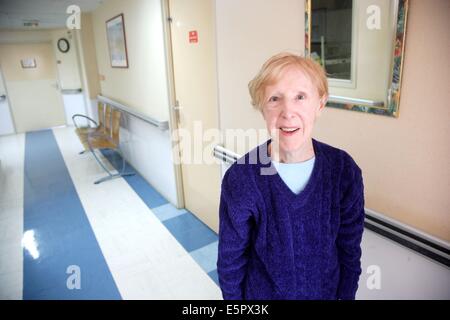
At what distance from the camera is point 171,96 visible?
3223 mm

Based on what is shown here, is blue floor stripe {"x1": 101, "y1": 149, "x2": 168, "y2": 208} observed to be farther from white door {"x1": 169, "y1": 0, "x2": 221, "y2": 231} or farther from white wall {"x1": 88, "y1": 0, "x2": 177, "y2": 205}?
white door {"x1": 169, "y1": 0, "x2": 221, "y2": 231}

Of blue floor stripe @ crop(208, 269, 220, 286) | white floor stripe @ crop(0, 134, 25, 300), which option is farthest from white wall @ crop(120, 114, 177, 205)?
white floor stripe @ crop(0, 134, 25, 300)

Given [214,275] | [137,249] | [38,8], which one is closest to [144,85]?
[137,249]

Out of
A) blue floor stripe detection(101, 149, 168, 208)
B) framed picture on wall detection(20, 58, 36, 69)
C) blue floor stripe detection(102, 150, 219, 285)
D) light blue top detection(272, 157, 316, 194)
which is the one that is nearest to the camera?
light blue top detection(272, 157, 316, 194)

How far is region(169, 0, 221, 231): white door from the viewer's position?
2.54 meters

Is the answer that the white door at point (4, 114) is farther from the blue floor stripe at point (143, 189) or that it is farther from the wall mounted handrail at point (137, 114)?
the blue floor stripe at point (143, 189)

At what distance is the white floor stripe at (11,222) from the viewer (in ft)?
8.24

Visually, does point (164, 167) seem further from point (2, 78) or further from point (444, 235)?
point (2, 78)

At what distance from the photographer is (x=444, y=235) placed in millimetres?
1170

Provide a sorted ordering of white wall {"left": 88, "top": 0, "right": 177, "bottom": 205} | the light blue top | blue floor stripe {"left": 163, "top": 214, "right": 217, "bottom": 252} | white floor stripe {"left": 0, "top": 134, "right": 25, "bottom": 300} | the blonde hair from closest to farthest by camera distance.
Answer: the blonde hair → the light blue top → white floor stripe {"left": 0, "top": 134, "right": 25, "bottom": 300} → blue floor stripe {"left": 163, "top": 214, "right": 217, "bottom": 252} → white wall {"left": 88, "top": 0, "right": 177, "bottom": 205}

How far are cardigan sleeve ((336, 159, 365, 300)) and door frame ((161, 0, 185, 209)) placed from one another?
2454 millimetres

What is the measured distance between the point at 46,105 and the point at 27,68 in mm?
960

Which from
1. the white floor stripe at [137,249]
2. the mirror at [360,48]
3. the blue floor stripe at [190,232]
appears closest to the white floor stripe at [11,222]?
the white floor stripe at [137,249]
